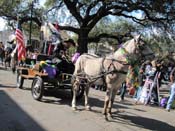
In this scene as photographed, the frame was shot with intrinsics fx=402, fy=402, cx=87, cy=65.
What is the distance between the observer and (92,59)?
39.8 feet

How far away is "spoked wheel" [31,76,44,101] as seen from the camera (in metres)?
12.8

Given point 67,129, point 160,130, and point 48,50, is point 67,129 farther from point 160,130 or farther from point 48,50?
point 48,50

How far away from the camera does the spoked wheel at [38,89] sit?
1281 centimetres

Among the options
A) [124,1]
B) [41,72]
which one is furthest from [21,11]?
[41,72]

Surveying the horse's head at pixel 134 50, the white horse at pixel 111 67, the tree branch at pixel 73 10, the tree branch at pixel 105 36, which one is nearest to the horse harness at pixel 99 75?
the white horse at pixel 111 67

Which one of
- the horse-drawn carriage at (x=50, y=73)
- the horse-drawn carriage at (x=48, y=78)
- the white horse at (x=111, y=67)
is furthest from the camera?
the horse-drawn carriage at (x=50, y=73)

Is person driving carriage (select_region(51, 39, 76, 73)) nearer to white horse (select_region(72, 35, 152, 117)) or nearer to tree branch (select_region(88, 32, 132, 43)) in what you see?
white horse (select_region(72, 35, 152, 117))

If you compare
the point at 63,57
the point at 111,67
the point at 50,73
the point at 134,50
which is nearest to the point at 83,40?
the point at 63,57

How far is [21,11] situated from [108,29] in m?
20.1

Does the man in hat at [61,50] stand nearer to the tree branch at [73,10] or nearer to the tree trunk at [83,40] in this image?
the tree branch at [73,10]

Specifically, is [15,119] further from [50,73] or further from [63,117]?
[50,73]

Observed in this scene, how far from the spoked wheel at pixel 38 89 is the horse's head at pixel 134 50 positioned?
3.09 metres

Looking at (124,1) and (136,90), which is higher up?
(124,1)

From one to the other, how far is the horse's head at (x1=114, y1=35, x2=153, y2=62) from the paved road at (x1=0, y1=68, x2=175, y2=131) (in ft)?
5.78
